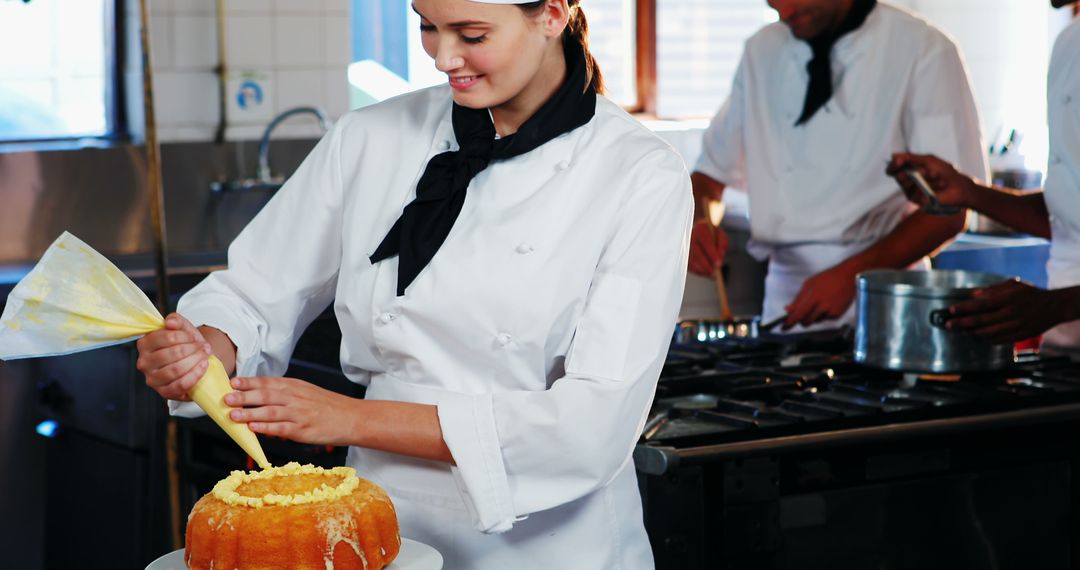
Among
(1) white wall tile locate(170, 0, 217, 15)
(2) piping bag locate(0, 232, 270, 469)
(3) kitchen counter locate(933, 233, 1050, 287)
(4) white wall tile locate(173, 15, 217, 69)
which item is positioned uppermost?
(1) white wall tile locate(170, 0, 217, 15)

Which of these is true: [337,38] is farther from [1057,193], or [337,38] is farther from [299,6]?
[1057,193]

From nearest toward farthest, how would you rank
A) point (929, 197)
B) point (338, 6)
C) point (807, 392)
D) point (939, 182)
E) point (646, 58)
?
point (807, 392) < point (929, 197) < point (939, 182) < point (338, 6) < point (646, 58)

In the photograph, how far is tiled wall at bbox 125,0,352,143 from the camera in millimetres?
4438

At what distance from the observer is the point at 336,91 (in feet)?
15.3

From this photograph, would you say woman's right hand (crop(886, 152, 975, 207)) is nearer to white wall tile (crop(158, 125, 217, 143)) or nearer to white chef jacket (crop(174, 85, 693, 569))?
white chef jacket (crop(174, 85, 693, 569))

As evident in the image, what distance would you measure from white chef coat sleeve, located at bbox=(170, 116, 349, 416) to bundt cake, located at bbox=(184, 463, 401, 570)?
0.42 meters

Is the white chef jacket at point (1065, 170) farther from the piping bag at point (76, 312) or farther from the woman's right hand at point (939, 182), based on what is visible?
the piping bag at point (76, 312)

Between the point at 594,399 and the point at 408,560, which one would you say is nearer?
the point at 408,560

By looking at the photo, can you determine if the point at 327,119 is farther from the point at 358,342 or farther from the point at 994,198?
the point at 358,342

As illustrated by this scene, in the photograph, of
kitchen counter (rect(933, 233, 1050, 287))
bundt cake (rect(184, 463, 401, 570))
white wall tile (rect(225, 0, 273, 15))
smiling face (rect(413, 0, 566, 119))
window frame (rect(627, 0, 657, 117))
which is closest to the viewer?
bundt cake (rect(184, 463, 401, 570))

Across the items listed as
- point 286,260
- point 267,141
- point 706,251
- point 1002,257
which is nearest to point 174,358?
point 286,260

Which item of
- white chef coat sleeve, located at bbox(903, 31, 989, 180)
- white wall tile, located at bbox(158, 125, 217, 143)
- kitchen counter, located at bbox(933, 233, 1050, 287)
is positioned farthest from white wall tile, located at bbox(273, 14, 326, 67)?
kitchen counter, located at bbox(933, 233, 1050, 287)

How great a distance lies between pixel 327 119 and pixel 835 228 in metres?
2.00

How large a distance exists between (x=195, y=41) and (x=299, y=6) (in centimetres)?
38
